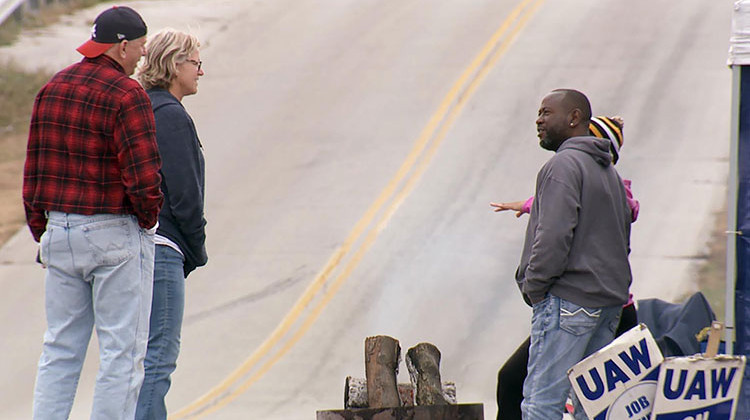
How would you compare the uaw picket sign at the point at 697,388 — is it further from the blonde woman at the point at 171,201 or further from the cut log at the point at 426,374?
the blonde woman at the point at 171,201

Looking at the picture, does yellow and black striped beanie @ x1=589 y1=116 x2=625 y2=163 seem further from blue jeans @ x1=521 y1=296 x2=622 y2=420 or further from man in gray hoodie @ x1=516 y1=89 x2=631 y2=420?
blue jeans @ x1=521 y1=296 x2=622 y2=420

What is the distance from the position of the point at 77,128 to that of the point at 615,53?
12.5 meters

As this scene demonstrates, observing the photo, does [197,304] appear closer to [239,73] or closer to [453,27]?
[239,73]

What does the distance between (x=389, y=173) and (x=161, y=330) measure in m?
7.62

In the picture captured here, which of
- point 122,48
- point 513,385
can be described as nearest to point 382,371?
point 513,385

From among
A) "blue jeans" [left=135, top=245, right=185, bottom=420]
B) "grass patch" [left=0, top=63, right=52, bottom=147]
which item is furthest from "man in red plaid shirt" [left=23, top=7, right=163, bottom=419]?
"grass patch" [left=0, top=63, right=52, bottom=147]

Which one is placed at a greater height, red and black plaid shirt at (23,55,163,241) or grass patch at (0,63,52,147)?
red and black plaid shirt at (23,55,163,241)

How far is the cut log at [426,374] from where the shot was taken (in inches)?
218

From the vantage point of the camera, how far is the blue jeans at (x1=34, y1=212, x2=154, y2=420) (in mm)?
4555

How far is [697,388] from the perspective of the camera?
15.6ft

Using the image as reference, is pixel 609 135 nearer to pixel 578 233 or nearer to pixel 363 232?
pixel 578 233

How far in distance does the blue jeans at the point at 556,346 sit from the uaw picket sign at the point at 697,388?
0.40m

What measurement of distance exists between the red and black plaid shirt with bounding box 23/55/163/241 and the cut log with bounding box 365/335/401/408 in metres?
1.55

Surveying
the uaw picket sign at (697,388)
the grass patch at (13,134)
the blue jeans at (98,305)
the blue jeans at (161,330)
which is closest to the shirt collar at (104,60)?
the blue jeans at (98,305)
